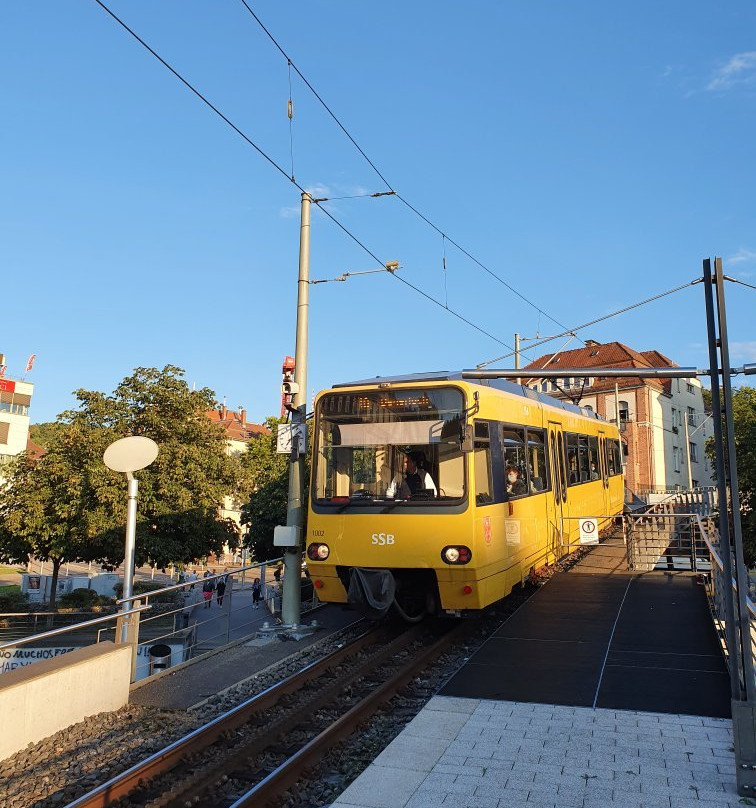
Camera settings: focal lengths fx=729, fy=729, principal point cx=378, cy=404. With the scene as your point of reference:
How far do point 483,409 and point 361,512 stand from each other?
6.80ft

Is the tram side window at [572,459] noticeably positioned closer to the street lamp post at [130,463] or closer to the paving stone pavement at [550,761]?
the paving stone pavement at [550,761]

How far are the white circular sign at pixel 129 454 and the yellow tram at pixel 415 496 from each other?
2184 mm

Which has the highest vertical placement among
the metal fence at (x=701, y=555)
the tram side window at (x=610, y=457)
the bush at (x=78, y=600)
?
the tram side window at (x=610, y=457)

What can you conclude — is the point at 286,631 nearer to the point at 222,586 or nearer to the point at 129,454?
the point at 129,454

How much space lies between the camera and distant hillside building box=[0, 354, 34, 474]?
72.9 meters

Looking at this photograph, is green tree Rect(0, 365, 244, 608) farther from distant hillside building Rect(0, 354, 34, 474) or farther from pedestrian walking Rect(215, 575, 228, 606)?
distant hillside building Rect(0, 354, 34, 474)

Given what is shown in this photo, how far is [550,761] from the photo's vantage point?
5.54 meters

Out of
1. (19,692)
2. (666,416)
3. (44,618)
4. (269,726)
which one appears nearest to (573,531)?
(269,726)

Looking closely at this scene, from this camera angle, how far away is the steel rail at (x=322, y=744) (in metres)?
5.02

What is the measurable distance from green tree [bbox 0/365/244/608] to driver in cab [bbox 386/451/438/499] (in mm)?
17265

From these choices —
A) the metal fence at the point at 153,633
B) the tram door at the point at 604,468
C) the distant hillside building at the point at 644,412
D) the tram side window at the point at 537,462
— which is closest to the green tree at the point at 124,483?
the metal fence at the point at 153,633

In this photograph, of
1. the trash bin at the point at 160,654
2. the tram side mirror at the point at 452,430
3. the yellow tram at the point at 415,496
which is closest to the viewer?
the yellow tram at the point at 415,496

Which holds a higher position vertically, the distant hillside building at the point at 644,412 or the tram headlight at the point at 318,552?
the distant hillside building at the point at 644,412

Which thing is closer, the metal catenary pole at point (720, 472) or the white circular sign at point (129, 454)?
the metal catenary pole at point (720, 472)
